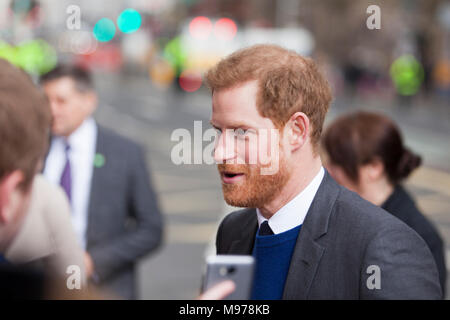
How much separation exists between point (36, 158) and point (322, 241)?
36.7 inches

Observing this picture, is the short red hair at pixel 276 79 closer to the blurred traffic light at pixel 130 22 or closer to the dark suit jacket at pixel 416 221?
the dark suit jacket at pixel 416 221

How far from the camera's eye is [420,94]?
3519 cm

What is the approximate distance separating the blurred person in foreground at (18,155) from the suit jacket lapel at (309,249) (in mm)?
826

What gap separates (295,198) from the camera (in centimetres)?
237

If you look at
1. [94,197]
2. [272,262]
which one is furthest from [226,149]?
[94,197]

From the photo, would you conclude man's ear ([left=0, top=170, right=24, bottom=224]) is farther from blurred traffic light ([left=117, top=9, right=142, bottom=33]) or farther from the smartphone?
blurred traffic light ([left=117, top=9, right=142, bottom=33])

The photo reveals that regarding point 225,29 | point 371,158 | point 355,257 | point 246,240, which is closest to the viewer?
point 355,257

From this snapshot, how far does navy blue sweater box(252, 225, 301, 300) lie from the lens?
2240 millimetres

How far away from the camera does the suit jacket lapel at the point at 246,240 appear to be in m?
2.49

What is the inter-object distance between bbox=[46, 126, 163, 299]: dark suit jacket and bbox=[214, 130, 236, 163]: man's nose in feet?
6.51

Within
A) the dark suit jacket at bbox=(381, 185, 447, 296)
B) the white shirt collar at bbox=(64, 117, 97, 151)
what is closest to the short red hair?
the dark suit jacket at bbox=(381, 185, 447, 296)

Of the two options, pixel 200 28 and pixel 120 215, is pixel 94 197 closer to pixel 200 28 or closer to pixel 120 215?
pixel 120 215

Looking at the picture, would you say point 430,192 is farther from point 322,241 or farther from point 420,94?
point 420,94

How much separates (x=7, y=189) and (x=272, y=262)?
947 mm
